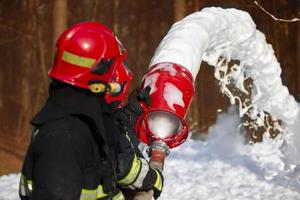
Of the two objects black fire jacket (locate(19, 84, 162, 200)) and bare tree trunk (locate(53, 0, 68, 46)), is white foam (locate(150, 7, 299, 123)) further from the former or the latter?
bare tree trunk (locate(53, 0, 68, 46))

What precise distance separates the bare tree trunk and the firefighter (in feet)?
21.5

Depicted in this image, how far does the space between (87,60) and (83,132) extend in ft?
1.22

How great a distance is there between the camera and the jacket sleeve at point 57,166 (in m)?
2.21

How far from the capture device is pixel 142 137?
3629 millimetres

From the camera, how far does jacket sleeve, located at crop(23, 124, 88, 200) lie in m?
2.21

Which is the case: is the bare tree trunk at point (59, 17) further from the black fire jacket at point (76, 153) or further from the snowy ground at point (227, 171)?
the black fire jacket at point (76, 153)

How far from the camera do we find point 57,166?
7.28 feet

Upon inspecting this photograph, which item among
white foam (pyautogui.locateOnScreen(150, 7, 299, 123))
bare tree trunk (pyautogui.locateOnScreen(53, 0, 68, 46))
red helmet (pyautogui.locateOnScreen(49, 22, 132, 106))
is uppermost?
red helmet (pyautogui.locateOnScreen(49, 22, 132, 106))

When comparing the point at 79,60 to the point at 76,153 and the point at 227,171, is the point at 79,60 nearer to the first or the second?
the point at 76,153

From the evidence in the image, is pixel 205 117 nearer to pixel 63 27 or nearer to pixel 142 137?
pixel 63 27

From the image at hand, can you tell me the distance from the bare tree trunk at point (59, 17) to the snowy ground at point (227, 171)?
8.31 feet

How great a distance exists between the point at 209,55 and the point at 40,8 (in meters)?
4.76

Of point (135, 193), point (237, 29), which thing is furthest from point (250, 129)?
point (135, 193)

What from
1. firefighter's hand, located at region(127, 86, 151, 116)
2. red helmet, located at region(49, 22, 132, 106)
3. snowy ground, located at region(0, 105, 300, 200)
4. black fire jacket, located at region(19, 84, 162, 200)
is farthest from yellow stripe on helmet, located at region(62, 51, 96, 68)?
snowy ground, located at region(0, 105, 300, 200)
